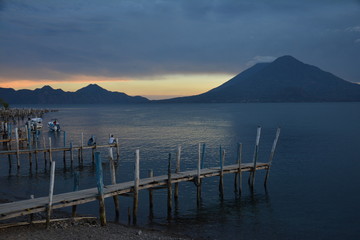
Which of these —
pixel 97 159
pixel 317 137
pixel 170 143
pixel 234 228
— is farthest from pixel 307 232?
pixel 317 137

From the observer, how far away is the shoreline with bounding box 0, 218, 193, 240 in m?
15.5

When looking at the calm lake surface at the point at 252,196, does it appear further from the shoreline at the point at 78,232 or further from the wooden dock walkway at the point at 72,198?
the shoreline at the point at 78,232

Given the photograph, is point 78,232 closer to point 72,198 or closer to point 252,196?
point 72,198

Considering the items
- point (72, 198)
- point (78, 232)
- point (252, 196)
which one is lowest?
point (252, 196)

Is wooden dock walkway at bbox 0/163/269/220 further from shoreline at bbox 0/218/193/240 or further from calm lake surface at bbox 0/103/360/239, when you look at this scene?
calm lake surface at bbox 0/103/360/239

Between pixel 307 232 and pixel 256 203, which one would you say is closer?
pixel 307 232

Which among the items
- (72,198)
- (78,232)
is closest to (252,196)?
(72,198)

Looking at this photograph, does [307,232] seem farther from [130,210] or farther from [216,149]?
[216,149]

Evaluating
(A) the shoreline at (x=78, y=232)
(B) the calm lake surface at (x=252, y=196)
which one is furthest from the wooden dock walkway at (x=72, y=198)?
(B) the calm lake surface at (x=252, y=196)

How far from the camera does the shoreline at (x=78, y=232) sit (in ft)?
51.0

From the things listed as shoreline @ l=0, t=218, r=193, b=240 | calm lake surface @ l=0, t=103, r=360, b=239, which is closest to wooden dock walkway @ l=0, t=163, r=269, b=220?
shoreline @ l=0, t=218, r=193, b=240

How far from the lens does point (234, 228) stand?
19906 mm

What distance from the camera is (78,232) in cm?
1623

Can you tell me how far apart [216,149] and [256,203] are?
24029mm
